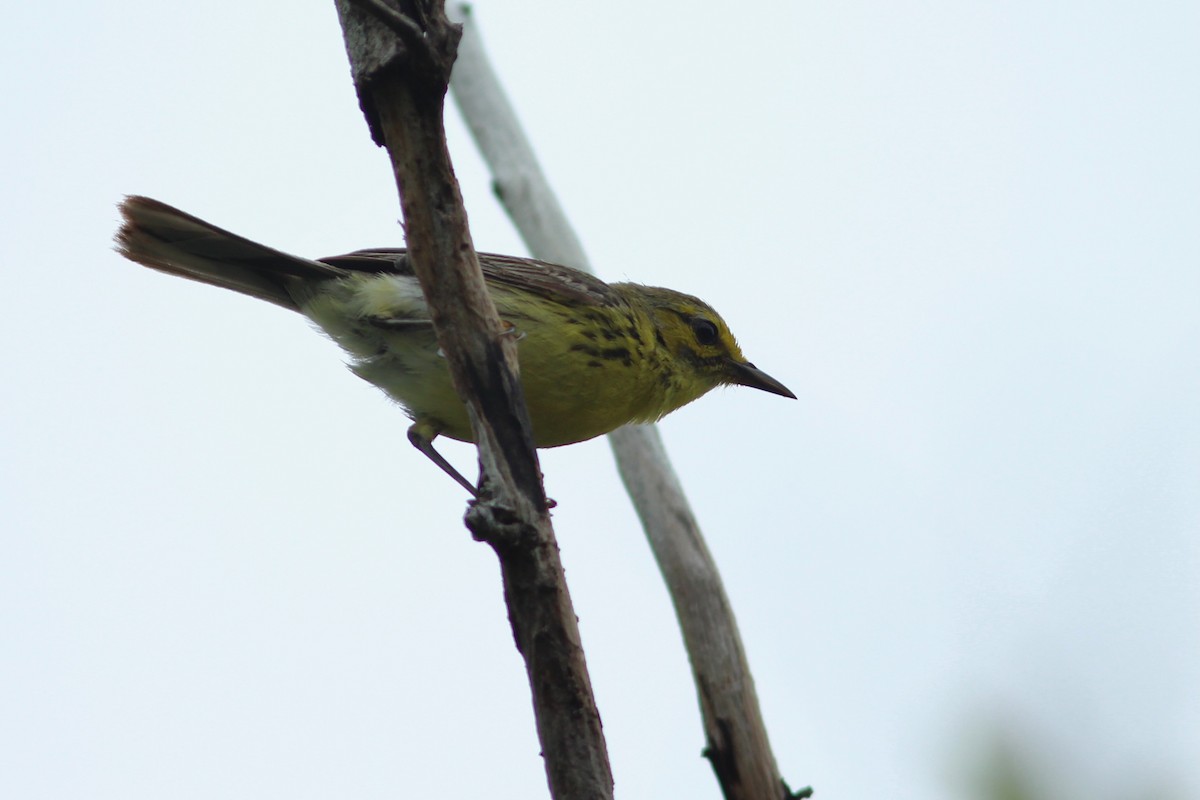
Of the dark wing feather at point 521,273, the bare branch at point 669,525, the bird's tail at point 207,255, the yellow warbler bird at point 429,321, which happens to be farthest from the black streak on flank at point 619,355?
the bird's tail at point 207,255

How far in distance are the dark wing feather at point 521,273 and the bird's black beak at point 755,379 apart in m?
0.97

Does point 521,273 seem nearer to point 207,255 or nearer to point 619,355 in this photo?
point 619,355

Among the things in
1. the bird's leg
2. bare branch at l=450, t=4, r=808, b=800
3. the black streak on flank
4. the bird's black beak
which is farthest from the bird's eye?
the bird's leg

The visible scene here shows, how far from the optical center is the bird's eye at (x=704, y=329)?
6348 mm

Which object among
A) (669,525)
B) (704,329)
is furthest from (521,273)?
(669,525)

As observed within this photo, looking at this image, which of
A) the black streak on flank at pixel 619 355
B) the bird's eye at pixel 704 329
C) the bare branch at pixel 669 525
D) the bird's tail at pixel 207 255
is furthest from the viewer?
the bird's eye at pixel 704 329

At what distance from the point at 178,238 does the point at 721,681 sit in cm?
304

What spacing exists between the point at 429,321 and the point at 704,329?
175 cm

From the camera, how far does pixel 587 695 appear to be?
10.6ft

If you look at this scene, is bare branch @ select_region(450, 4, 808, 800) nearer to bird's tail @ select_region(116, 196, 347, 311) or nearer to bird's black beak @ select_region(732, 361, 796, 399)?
bird's black beak @ select_region(732, 361, 796, 399)

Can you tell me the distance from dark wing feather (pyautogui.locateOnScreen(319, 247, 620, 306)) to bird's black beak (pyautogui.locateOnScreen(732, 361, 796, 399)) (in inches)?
38.2

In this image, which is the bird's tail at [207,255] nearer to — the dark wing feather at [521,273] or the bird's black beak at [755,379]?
the dark wing feather at [521,273]

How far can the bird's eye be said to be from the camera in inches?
250

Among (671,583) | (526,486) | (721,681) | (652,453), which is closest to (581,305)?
(652,453)
